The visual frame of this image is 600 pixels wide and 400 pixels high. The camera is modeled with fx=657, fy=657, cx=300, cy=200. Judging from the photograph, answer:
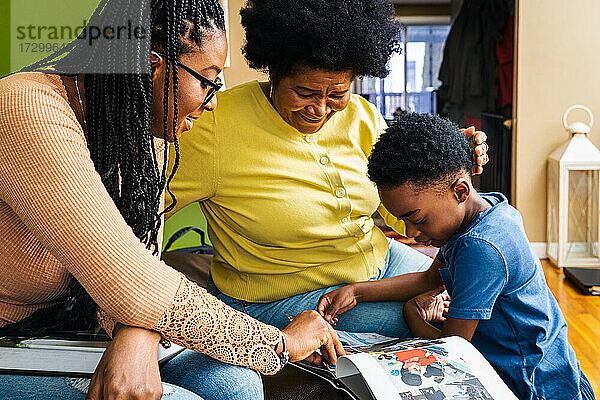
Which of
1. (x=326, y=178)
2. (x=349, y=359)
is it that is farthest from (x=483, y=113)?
(x=349, y=359)

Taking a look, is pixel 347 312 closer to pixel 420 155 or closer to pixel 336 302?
pixel 336 302

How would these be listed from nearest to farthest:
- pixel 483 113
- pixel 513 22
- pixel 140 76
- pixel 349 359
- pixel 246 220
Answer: pixel 140 76 → pixel 349 359 → pixel 246 220 → pixel 513 22 → pixel 483 113

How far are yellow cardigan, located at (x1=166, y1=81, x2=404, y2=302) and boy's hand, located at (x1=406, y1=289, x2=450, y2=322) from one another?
142 mm

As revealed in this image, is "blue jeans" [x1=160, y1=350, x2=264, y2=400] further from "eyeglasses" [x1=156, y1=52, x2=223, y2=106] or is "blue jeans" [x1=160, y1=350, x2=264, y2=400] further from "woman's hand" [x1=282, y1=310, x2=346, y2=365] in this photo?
"eyeglasses" [x1=156, y1=52, x2=223, y2=106]

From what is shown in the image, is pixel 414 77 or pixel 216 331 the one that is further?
pixel 414 77

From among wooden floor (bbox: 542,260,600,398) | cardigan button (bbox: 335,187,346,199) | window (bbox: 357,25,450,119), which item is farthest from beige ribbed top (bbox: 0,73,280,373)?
window (bbox: 357,25,450,119)

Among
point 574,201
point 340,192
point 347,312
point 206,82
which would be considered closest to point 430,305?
point 347,312

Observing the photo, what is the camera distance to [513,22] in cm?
414

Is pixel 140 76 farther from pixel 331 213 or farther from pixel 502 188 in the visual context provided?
pixel 502 188

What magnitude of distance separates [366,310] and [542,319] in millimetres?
388

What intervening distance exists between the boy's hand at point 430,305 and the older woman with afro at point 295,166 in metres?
0.05

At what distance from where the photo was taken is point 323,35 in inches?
53.3

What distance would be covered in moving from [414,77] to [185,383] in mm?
5652

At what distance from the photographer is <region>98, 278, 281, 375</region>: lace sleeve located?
934 millimetres
